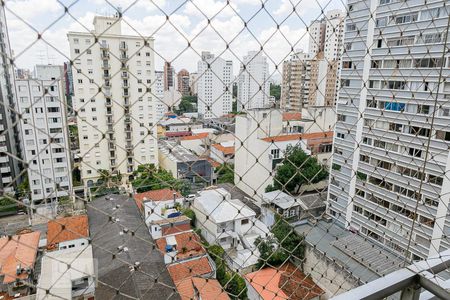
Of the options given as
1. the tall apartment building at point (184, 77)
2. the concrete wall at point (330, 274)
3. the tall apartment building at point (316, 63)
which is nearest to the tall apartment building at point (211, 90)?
the tall apartment building at point (184, 77)

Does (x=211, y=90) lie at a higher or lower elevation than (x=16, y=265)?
higher

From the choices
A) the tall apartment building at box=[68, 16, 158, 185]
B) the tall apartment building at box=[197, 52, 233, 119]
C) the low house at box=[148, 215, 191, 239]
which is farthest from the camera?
the low house at box=[148, 215, 191, 239]

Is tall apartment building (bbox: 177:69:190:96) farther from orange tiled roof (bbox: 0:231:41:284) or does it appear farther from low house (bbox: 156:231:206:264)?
orange tiled roof (bbox: 0:231:41:284)

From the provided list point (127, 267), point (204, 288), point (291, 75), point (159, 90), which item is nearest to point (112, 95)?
point (159, 90)

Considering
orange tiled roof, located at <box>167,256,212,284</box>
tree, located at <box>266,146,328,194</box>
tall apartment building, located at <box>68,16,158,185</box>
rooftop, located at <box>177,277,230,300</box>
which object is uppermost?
tall apartment building, located at <box>68,16,158,185</box>

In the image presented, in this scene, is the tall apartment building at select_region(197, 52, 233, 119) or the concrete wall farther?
the concrete wall

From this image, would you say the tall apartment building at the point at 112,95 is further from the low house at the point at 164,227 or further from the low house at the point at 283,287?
the low house at the point at 283,287

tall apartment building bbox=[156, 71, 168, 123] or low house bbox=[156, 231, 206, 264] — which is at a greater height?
tall apartment building bbox=[156, 71, 168, 123]

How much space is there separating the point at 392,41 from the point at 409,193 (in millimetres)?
1873

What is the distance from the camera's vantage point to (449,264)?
0.82 meters

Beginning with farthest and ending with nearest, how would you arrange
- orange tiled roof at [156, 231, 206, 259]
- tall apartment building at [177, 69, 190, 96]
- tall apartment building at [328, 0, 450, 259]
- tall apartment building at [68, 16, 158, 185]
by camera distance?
1. orange tiled roof at [156, 231, 206, 259]
2. tall apartment building at [328, 0, 450, 259]
3. tall apartment building at [68, 16, 158, 185]
4. tall apartment building at [177, 69, 190, 96]

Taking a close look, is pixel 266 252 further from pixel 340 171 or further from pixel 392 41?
pixel 392 41

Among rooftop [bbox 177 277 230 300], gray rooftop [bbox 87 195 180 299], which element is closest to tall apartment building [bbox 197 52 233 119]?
gray rooftop [bbox 87 195 180 299]

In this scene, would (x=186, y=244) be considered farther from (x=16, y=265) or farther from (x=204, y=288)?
(x=16, y=265)
